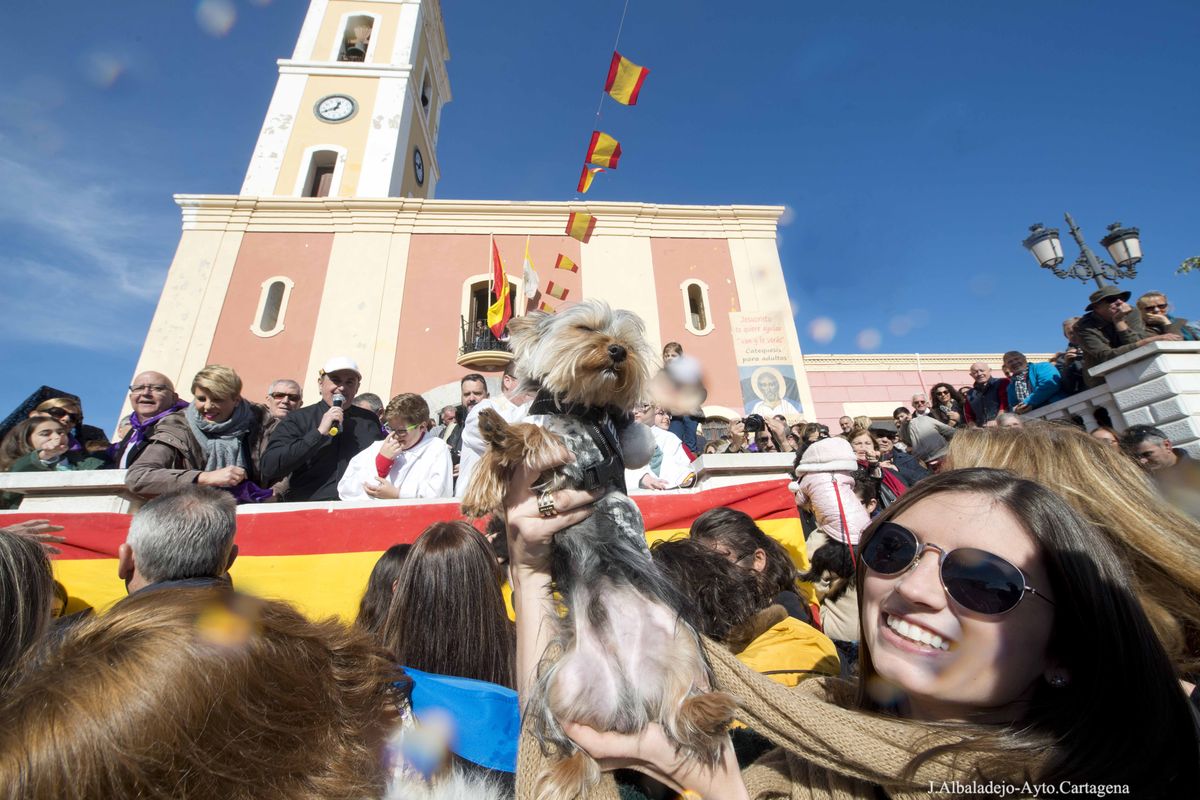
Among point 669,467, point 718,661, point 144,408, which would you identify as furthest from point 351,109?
point 718,661

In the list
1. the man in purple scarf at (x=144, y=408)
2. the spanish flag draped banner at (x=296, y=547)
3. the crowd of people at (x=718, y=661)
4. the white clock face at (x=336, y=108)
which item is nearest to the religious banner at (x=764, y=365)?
the spanish flag draped banner at (x=296, y=547)

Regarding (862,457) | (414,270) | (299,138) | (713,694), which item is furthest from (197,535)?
(299,138)

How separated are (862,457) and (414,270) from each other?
1416 centimetres

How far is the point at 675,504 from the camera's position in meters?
4.61

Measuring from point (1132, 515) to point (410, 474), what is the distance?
15.0ft

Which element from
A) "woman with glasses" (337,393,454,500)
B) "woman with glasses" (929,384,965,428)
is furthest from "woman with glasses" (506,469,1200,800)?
"woman with glasses" (929,384,965,428)

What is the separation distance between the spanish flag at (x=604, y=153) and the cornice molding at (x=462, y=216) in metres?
7.63

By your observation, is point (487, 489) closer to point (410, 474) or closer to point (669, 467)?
point (410, 474)

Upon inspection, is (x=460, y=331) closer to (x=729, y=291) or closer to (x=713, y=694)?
(x=729, y=291)

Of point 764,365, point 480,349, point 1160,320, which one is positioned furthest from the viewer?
point 764,365

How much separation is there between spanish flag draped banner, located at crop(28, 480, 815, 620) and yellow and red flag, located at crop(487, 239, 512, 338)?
1111 centimetres

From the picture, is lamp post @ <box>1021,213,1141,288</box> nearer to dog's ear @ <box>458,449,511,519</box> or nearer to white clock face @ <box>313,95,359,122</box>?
dog's ear @ <box>458,449,511,519</box>

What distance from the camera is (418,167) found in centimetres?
2312

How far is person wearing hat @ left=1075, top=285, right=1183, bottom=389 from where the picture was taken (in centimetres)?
718
